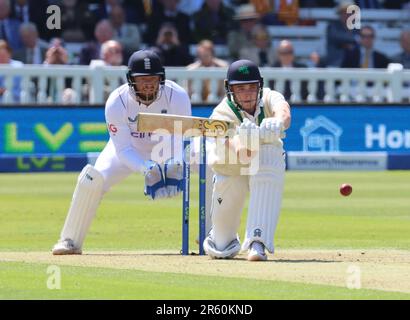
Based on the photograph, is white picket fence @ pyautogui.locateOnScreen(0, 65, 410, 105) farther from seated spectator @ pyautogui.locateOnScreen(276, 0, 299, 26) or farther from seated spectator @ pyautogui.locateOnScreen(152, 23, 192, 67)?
seated spectator @ pyautogui.locateOnScreen(276, 0, 299, 26)

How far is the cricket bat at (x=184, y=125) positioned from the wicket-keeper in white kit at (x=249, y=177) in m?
0.13

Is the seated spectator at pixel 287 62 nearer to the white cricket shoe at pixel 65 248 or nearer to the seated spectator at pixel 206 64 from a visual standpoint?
the seated spectator at pixel 206 64

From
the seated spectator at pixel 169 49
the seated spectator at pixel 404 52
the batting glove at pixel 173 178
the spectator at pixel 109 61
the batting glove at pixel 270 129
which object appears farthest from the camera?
the seated spectator at pixel 404 52

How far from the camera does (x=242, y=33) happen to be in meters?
24.3

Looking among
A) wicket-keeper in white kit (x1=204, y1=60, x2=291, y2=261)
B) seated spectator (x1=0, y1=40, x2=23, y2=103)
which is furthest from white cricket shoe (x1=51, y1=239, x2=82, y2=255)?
seated spectator (x1=0, y1=40, x2=23, y2=103)

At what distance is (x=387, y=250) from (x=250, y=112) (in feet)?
5.98

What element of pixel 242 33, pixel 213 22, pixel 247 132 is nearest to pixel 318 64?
pixel 242 33

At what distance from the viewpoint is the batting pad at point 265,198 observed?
10.0 meters

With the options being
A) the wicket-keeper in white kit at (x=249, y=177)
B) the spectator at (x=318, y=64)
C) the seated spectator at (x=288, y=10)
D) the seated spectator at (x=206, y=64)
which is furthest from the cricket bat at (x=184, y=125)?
the seated spectator at (x=288, y=10)

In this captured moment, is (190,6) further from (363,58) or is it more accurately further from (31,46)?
(31,46)

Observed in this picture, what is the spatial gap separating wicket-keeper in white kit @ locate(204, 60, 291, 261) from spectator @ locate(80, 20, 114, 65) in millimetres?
12485

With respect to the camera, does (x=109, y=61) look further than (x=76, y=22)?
No

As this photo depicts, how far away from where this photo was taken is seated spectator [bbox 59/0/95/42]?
23578 mm

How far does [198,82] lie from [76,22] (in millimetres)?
3027
